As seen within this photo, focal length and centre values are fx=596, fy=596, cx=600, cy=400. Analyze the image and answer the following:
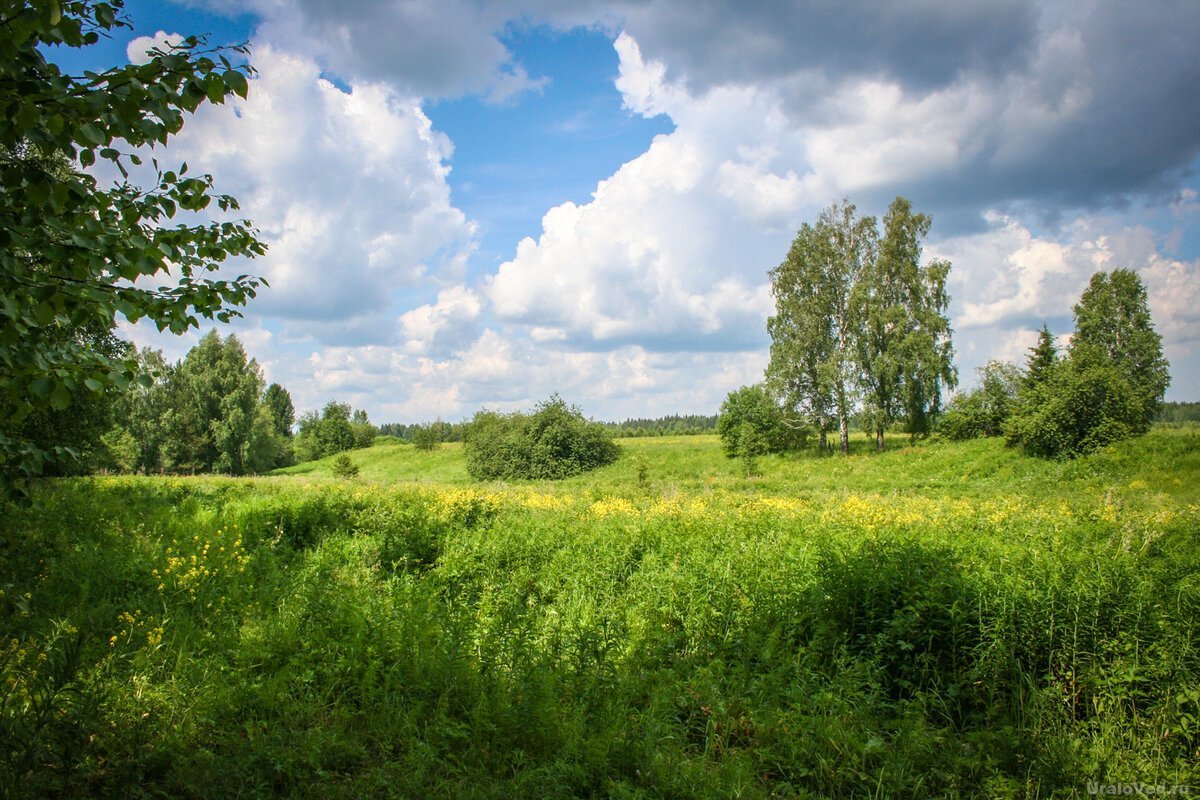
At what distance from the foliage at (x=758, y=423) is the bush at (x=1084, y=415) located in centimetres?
1141

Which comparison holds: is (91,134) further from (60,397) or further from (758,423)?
(758,423)

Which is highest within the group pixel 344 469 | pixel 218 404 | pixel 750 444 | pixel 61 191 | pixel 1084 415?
pixel 218 404

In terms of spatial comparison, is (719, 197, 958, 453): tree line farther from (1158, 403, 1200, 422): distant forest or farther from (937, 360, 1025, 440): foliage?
(1158, 403, 1200, 422): distant forest

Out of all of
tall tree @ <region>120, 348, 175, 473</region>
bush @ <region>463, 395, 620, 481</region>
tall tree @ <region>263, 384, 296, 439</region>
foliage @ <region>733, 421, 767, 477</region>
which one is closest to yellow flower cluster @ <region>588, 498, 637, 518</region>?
foliage @ <region>733, 421, 767, 477</region>

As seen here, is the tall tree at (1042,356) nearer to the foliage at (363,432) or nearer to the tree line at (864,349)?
the tree line at (864,349)

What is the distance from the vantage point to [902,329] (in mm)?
32312

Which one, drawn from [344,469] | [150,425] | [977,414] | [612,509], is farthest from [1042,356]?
[150,425]

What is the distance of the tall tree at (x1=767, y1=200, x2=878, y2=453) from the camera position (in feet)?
108

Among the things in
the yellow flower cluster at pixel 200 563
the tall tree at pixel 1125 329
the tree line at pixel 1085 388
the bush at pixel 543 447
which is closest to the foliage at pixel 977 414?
the tree line at pixel 1085 388

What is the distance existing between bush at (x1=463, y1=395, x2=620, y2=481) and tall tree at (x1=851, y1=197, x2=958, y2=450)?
19.5 meters

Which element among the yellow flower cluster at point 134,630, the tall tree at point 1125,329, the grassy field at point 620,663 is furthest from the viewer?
the tall tree at point 1125,329

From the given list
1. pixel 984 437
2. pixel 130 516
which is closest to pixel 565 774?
pixel 130 516

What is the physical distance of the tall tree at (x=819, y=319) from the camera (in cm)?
3294

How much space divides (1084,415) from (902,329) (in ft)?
31.9
